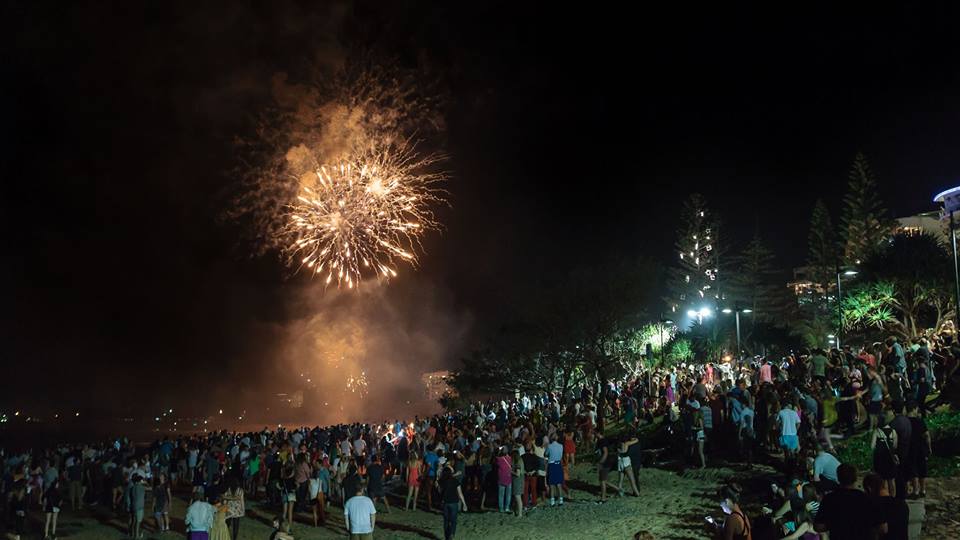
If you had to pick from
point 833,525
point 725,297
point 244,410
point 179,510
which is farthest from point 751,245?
point 244,410

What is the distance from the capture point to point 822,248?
60281mm

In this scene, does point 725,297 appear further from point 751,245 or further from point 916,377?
point 916,377

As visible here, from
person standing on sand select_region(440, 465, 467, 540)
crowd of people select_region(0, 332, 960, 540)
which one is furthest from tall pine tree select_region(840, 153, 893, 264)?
person standing on sand select_region(440, 465, 467, 540)

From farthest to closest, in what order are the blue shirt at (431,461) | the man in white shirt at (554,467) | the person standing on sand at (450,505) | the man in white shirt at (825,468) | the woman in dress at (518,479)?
the blue shirt at (431,461) → the man in white shirt at (554,467) → the woman in dress at (518,479) → the person standing on sand at (450,505) → the man in white shirt at (825,468)

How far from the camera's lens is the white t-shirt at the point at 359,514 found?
11.5 meters

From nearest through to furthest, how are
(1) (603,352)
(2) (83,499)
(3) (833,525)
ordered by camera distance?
(3) (833,525)
(2) (83,499)
(1) (603,352)

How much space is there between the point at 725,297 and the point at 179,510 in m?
54.2

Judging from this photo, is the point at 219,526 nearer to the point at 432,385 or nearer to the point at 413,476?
the point at 413,476

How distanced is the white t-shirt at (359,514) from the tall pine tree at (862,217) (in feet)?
178

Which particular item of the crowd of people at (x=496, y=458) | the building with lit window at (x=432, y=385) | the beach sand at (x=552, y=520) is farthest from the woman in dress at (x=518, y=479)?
the building with lit window at (x=432, y=385)

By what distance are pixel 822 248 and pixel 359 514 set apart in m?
57.2

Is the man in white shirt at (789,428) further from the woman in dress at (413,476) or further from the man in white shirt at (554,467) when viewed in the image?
Answer: the woman in dress at (413,476)

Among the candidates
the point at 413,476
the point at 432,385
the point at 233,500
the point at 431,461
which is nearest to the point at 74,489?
the point at 233,500

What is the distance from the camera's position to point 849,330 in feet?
137
